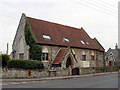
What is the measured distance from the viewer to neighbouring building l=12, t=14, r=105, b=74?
26.1 meters

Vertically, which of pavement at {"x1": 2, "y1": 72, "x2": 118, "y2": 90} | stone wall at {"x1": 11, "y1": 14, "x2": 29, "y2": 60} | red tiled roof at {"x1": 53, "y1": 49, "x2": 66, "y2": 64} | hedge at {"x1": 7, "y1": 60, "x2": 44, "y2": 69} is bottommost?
pavement at {"x1": 2, "y1": 72, "x2": 118, "y2": 90}

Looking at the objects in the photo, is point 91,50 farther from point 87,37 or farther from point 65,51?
point 65,51

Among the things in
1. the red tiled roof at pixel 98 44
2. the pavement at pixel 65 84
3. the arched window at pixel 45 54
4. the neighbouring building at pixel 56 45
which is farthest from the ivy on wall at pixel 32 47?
the red tiled roof at pixel 98 44

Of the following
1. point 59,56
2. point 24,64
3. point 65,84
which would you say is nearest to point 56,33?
point 59,56

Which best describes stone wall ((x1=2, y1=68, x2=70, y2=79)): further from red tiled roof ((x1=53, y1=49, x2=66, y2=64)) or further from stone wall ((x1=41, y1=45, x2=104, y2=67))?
stone wall ((x1=41, y1=45, x2=104, y2=67))

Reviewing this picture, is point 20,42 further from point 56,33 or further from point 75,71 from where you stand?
point 75,71

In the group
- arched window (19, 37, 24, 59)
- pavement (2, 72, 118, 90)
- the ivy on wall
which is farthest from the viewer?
arched window (19, 37, 24, 59)

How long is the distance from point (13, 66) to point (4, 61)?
594 inches

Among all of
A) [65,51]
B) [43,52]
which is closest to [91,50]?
[65,51]

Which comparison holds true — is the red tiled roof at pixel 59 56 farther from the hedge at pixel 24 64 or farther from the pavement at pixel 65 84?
the pavement at pixel 65 84

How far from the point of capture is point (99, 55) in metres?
37.6

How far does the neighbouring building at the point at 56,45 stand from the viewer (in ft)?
85.6

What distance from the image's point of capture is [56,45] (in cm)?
2764

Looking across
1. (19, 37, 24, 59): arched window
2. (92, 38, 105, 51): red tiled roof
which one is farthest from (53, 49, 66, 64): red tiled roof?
(92, 38, 105, 51): red tiled roof
